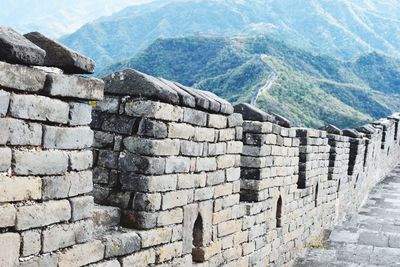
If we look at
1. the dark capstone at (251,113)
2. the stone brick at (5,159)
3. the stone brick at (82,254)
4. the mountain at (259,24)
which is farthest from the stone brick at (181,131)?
the mountain at (259,24)

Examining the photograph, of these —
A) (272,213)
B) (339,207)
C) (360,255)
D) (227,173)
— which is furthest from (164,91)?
(339,207)

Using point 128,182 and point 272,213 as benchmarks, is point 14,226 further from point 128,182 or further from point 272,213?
point 272,213

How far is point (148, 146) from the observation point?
14.3ft

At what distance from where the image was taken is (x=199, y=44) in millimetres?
80250

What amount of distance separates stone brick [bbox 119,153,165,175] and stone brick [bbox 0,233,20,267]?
144 cm

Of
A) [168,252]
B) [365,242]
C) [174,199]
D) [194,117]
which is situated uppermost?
[194,117]

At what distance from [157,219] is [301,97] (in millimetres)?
45935

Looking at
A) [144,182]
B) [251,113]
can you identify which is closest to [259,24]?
[251,113]

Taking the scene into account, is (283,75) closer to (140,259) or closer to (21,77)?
(140,259)

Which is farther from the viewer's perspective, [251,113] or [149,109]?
[251,113]

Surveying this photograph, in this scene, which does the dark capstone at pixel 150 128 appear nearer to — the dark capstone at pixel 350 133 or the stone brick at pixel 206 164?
the stone brick at pixel 206 164

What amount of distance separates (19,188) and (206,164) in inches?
92.0

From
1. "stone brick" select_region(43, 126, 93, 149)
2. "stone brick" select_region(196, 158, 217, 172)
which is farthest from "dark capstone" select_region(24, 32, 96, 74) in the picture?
"stone brick" select_region(196, 158, 217, 172)

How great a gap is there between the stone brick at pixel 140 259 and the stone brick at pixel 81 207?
0.60 metres
